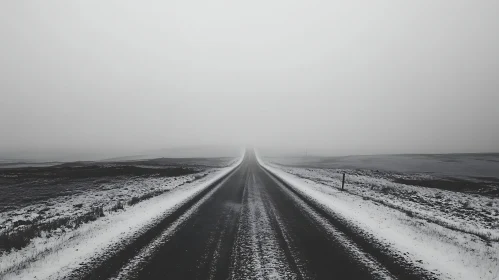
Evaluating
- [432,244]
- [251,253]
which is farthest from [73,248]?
[432,244]

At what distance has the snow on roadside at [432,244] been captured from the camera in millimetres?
4853

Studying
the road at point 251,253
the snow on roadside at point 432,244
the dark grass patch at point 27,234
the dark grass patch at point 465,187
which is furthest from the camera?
the dark grass patch at point 465,187

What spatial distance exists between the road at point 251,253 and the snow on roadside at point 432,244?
0.87m

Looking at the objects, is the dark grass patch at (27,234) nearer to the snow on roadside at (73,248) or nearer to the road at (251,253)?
the snow on roadside at (73,248)

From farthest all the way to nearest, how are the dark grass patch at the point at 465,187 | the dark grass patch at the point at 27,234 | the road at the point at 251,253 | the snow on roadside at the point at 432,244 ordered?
Answer: the dark grass patch at the point at 465,187 → the dark grass patch at the point at 27,234 → the snow on roadside at the point at 432,244 → the road at the point at 251,253

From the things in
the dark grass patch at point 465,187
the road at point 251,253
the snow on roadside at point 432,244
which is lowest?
the dark grass patch at point 465,187

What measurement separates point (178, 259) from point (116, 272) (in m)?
1.18

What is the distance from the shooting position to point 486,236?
7.55 m

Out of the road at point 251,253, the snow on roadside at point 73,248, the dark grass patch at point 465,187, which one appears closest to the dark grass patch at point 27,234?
the snow on roadside at point 73,248

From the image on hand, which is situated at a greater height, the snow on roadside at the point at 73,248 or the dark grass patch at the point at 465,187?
the snow on roadside at the point at 73,248

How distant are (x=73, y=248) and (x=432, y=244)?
9.36 meters

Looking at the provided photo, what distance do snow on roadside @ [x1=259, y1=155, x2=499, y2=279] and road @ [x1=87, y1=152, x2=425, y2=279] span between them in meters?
0.87

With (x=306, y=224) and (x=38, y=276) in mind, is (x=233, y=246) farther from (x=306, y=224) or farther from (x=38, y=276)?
(x=38, y=276)

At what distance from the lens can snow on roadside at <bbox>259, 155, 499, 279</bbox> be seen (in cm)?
485
